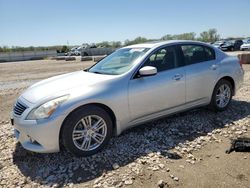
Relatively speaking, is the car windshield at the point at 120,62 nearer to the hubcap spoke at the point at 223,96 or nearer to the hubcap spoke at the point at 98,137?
the hubcap spoke at the point at 98,137

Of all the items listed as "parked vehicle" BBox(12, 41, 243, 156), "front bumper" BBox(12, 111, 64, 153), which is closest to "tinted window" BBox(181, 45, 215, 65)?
"parked vehicle" BBox(12, 41, 243, 156)

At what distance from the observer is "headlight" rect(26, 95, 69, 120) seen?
12.3ft

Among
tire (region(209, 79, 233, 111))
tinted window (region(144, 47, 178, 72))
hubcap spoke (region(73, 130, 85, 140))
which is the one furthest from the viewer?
tire (region(209, 79, 233, 111))

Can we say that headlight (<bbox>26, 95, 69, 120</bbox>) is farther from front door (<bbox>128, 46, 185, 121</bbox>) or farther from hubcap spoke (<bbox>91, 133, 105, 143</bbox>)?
front door (<bbox>128, 46, 185, 121</bbox>)

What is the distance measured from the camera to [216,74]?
5551 millimetres

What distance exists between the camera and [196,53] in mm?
5438

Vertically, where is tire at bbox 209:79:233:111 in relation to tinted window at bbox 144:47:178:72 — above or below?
below

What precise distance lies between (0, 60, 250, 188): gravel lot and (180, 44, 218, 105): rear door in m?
0.55

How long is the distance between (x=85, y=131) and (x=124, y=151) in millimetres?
692

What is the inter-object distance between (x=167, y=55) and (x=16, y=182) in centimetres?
324

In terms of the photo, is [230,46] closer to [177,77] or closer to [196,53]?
[196,53]

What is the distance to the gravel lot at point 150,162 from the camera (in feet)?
11.2

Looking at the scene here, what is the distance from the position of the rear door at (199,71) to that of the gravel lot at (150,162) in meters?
0.55

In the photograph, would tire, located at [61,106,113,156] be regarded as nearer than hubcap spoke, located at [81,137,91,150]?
Yes
